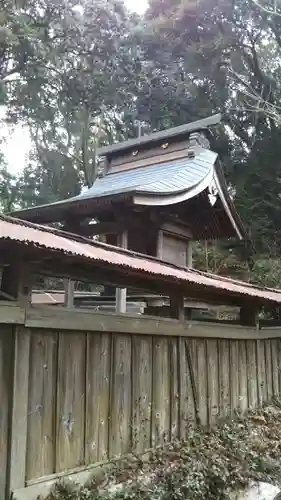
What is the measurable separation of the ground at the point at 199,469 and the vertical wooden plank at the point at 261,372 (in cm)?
91

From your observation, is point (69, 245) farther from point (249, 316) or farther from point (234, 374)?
point (249, 316)

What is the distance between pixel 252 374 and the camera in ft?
24.7

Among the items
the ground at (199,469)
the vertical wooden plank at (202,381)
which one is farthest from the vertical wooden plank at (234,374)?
the vertical wooden plank at (202,381)

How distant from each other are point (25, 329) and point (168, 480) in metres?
2.14

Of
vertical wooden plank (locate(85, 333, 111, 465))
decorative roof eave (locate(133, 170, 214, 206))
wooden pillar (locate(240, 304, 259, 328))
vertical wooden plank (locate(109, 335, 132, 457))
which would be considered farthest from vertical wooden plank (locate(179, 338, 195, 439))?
decorative roof eave (locate(133, 170, 214, 206))

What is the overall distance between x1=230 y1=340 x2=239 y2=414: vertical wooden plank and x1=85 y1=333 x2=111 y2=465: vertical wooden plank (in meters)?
2.77

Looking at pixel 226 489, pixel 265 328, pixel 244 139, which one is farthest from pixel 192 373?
pixel 244 139

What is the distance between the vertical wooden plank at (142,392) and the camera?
5035mm

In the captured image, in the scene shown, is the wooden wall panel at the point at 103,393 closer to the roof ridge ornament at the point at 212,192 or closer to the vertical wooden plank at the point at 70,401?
the vertical wooden plank at the point at 70,401

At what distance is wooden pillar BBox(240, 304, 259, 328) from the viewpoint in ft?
25.1

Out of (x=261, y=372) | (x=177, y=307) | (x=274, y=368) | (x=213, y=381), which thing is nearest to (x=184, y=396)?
(x=213, y=381)

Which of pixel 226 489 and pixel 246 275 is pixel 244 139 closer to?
pixel 246 275

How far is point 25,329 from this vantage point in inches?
153

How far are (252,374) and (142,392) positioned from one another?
2937mm
